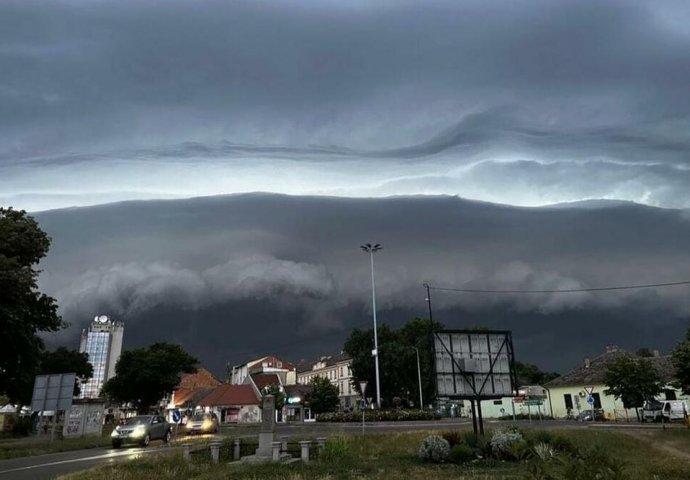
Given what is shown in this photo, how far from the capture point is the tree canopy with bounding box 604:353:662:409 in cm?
4100

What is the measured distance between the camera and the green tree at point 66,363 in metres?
74.9

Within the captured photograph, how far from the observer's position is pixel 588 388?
5766 cm

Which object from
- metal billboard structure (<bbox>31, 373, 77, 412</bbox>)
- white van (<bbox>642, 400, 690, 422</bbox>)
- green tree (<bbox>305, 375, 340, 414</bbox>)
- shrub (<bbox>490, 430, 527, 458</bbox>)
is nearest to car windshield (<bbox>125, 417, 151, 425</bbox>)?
metal billboard structure (<bbox>31, 373, 77, 412</bbox>)

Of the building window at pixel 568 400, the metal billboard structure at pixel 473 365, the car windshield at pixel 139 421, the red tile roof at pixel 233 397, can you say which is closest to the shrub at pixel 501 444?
the metal billboard structure at pixel 473 365

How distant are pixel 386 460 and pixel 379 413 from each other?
3159 cm

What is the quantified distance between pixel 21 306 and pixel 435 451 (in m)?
23.5

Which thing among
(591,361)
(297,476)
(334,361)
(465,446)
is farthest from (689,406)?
(334,361)

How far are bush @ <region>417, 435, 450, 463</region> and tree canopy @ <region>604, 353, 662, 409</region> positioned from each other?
30738 millimetres

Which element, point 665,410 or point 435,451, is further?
point 665,410

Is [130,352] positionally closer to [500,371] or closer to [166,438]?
[166,438]

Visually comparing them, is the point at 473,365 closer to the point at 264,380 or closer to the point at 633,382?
the point at 633,382

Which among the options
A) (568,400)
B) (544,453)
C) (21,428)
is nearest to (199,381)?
(21,428)

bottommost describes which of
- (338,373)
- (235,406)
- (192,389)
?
(235,406)

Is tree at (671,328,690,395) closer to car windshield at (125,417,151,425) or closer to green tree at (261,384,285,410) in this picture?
car windshield at (125,417,151,425)
